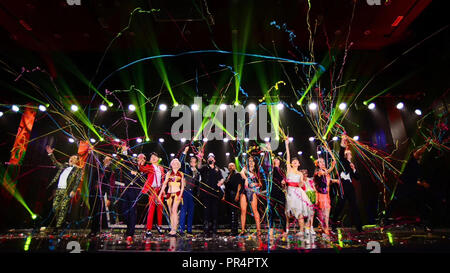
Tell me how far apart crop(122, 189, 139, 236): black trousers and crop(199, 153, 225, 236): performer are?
1.67 m

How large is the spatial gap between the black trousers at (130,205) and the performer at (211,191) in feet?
5.47

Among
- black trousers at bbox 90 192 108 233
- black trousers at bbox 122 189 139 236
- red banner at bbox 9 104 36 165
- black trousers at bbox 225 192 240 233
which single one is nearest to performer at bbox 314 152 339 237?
black trousers at bbox 225 192 240 233

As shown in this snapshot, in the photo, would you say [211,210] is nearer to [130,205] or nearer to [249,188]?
[249,188]

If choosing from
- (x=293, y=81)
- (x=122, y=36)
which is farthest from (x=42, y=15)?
(x=293, y=81)

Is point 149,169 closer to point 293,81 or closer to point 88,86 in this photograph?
point 88,86

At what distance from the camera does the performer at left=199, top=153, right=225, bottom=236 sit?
5.30m

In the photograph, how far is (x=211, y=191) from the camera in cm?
529

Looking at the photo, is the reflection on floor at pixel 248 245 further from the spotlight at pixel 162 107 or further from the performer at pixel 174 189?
the spotlight at pixel 162 107

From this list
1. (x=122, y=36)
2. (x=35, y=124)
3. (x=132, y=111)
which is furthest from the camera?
(x=132, y=111)

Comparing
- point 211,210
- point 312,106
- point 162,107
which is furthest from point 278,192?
point 162,107

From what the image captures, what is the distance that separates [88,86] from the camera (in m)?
6.68

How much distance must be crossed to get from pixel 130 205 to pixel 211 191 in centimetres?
185

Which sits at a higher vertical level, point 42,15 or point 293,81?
point 42,15
